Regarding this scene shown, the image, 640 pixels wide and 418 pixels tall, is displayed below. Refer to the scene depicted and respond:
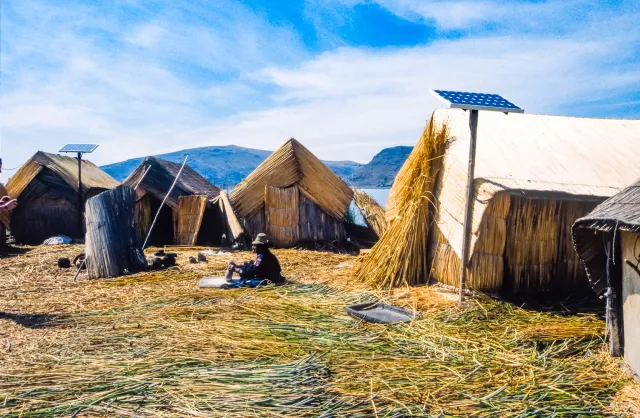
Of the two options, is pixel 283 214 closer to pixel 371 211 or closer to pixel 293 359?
pixel 371 211

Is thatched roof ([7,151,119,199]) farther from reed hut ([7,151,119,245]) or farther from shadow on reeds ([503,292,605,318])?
shadow on reeds ([503,292,605,318])

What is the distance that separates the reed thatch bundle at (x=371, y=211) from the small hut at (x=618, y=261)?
8.20 metres

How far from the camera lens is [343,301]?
20.2 feet

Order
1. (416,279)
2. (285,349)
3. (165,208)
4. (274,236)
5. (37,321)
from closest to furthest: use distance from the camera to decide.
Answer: (285,349) → (37,321) → (416,279) → (274,236) → (165,208)

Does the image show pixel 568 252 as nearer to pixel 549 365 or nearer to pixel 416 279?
pixel 416 279

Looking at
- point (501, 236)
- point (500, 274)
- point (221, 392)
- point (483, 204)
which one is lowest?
point (221, 392)

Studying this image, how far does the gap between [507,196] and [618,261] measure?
6.32ft

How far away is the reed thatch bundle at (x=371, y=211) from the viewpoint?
1363 cm

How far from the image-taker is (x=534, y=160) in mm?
6746

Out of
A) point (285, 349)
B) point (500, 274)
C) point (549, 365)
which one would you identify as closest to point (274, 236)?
point (500, 274)

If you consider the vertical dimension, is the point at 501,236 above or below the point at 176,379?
above

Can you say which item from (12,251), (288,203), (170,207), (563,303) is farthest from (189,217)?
(563,303)

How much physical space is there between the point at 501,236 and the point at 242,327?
10.5 ft

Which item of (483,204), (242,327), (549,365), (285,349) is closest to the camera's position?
(549,365)
